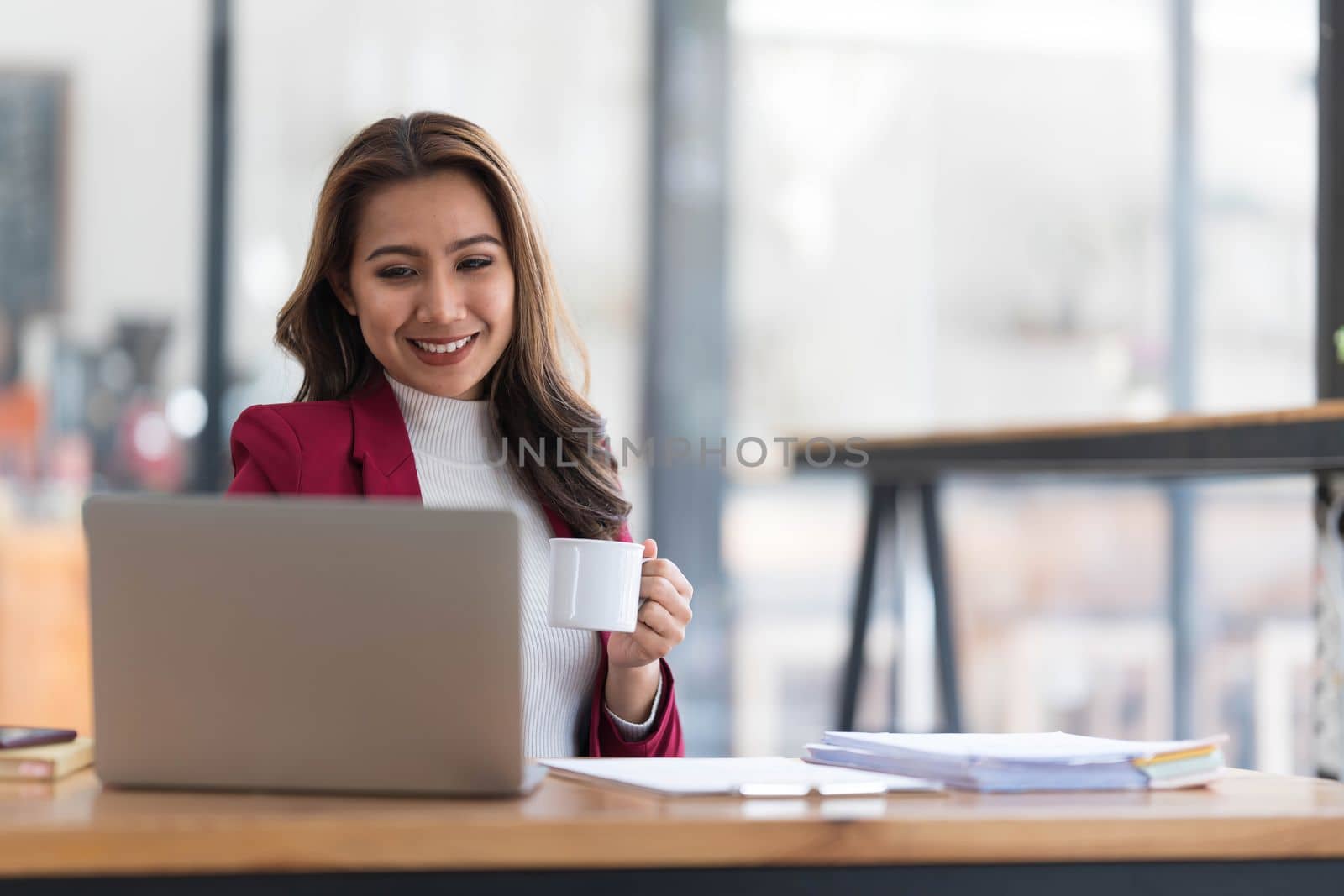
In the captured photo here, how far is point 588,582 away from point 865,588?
6.39ft

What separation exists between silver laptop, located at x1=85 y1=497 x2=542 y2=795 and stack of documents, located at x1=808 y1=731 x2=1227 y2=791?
0.28m

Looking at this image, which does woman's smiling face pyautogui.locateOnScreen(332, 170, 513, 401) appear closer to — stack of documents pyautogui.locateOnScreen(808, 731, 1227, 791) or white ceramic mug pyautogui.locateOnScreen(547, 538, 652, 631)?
white ceramic mug pyautogui.locateOnScreen(547, 538, 652, 631)

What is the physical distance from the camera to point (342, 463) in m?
1.47

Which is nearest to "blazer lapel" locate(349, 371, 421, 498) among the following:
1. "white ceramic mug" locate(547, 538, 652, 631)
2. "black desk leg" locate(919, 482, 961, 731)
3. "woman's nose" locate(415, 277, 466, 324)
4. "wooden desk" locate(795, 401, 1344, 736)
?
"woman's nose" locate(415, 277, 466, 324)

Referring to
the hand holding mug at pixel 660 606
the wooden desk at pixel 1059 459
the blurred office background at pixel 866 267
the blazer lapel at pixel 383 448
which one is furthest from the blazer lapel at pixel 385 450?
the blurred office background at pixel 866 267

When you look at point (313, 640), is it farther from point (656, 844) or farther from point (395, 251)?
point (395, 251)

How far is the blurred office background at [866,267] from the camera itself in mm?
3734

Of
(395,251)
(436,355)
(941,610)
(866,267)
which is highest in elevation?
(866,267)

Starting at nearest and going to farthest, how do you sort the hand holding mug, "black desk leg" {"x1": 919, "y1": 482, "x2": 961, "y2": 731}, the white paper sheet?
the white paper sheet
the hand holding mug
"black desk leg" {"x1": 919, "y1": 482, "x2": 961, "y2": 731}

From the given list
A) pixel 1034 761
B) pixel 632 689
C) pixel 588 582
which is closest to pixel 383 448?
pixel 632 689

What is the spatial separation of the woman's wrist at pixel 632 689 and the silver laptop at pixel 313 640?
539mm

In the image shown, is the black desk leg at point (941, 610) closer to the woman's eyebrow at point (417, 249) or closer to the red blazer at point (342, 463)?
the red blazer at point (342, 463)

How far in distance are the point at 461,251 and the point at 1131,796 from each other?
2.90ft

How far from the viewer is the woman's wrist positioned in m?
1.42
